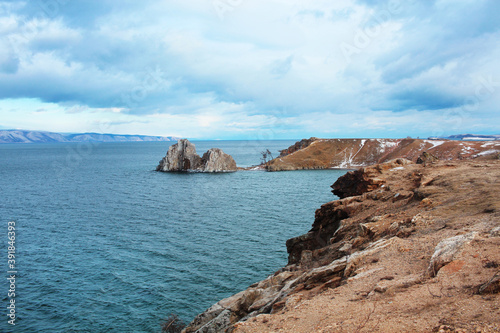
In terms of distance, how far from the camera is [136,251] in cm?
4331

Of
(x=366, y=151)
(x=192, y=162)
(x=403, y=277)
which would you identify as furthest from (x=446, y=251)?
(x=366, y=151)

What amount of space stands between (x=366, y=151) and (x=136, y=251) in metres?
157

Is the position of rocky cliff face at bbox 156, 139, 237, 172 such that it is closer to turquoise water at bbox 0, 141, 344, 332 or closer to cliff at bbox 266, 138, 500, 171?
cliff at bbox 266, 138, 500, 171

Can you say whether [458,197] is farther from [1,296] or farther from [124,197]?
[124,197]

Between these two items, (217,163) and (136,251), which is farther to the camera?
(217,163)

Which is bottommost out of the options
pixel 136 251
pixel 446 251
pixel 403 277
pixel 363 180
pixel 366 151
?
pixel 136 251

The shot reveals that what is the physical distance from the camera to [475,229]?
→ 50.6 ft

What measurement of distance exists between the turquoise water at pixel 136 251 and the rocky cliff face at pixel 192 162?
5925 centimetres

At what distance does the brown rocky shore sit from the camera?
1009 centimetres

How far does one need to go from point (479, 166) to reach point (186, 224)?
44825 millimetres

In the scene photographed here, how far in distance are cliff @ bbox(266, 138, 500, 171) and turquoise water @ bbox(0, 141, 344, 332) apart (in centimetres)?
7619

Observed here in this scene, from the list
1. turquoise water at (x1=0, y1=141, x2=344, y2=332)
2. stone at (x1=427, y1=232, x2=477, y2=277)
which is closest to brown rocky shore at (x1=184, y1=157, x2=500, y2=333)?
stone at (x1=427, y1=232, x2=477, y2=277)

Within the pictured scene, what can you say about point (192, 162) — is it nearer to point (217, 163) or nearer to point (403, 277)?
point (217, 163)

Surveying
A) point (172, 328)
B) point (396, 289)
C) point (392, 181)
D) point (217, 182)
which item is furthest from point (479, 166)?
point (217, 182)
